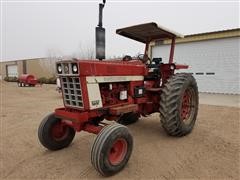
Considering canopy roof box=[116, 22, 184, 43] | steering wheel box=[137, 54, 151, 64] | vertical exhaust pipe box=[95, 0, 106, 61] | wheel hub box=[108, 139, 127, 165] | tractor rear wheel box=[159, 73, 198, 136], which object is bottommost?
wheel hub box=[108, 139, 127, 165]

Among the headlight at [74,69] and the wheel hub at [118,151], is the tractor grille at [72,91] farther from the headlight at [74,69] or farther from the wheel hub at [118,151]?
the wheel hub at [118,151]

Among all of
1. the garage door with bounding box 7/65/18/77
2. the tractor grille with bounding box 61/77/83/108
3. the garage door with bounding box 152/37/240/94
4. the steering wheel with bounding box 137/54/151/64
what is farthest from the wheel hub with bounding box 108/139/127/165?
the garage door with bounding box 7/65/18/77

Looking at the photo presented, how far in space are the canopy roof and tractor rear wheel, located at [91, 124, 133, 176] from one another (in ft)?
6.84

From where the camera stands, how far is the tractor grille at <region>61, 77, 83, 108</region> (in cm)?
322

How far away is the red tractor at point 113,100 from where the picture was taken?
3.04 m

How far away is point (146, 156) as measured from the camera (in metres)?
3.49

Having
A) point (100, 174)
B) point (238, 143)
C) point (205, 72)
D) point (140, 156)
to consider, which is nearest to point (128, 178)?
point (100, 174)

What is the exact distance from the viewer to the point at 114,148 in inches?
121

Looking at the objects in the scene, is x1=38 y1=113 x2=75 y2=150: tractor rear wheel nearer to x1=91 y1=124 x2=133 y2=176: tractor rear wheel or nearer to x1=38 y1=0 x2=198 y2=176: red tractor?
x1=38 y1=0 x2=198 y2=176: red tractor

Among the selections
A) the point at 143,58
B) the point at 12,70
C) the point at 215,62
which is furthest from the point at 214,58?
the point at 12,70

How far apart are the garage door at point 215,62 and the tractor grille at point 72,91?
9.80 metres

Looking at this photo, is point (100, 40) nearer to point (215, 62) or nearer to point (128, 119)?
point (128, 119)

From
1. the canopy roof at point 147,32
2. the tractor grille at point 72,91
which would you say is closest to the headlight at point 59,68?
the tractor grille at point 72,91

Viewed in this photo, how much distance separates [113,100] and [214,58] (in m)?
9.47
